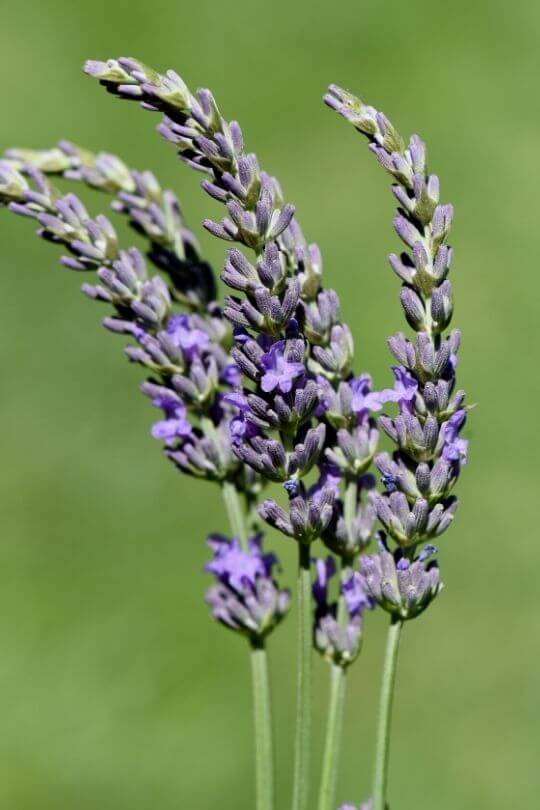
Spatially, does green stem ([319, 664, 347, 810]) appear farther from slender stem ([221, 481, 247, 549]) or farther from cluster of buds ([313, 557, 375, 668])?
slender stem ([221, 481, 247, 549])

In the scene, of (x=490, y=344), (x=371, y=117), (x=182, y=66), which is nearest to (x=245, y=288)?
(x=371, y=117)

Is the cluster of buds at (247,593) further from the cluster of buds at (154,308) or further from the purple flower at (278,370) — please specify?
the purple flower at (278,370)

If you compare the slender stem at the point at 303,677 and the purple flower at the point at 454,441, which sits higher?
the purple flower at the point at 454,441

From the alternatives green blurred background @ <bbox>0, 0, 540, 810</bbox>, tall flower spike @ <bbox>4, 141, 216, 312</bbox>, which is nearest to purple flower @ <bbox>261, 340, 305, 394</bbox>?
tall flower spike @ <bbox>4, 141, 216, 312</bbox>

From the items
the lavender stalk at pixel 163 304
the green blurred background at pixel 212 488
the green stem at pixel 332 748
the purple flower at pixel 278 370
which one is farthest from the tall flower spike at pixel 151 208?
the green blurred background at pixel 212 488

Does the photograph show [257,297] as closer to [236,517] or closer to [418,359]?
[418,359]

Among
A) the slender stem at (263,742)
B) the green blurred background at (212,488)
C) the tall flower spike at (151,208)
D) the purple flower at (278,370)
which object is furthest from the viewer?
the green blurred background at (212,488)

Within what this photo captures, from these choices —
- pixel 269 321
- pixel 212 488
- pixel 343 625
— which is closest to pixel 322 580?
pixel 343 625
